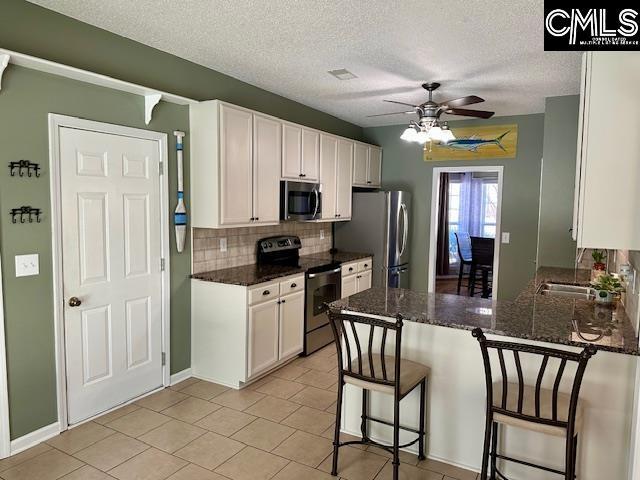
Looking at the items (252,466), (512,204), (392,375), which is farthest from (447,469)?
(512,204)

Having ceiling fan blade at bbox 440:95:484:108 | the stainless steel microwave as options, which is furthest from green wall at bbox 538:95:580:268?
the stainless steel microwave

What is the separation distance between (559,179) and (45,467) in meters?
4.70

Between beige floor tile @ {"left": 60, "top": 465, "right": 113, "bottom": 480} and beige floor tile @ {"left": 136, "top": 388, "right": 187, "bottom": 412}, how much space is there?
0.73 m

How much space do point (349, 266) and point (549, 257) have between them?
2076 millimetres

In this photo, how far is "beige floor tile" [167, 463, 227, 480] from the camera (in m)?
2.41

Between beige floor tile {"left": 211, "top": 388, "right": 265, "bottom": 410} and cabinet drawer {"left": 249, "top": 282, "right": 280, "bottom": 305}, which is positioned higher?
cabinet drawer {"left": 249, "top": 282, "right": 280, "bottom": 305}

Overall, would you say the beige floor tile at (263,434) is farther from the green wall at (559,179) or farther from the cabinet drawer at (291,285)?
the green wall at (559,179)

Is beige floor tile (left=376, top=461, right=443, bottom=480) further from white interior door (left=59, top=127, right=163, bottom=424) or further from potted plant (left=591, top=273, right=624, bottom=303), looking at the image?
white interior door (left=59, top=127, right=163, bottom=424)

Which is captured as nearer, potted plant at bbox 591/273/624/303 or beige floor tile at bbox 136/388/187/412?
potted plant at bbox 591/273/624/303

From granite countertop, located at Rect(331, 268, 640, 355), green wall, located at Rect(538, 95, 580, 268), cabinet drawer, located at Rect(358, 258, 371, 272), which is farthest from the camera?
cabinet drawer, located at Rect(358, 258, 371, 272)

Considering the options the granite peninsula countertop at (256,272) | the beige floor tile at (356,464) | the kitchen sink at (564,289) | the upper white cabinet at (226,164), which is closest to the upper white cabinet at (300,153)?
the upper white cabinet at (226,164)

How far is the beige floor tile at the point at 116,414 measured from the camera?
3007mm

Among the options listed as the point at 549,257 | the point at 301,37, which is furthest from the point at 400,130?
the point at 301,37

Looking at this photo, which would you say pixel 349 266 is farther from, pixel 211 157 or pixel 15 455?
pixel 15 455
